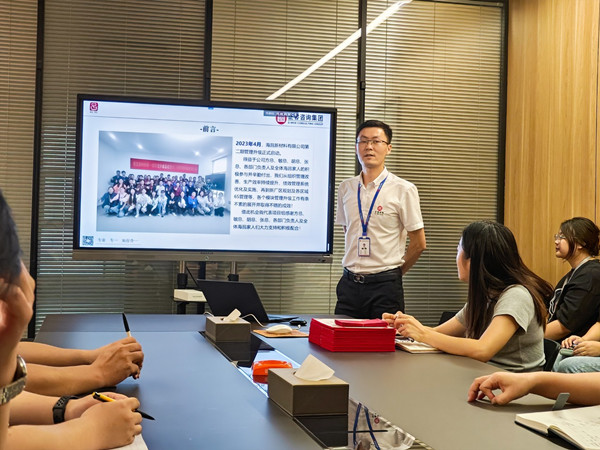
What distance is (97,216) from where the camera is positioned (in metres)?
4.18

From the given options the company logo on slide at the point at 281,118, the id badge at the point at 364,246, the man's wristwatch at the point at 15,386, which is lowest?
the man's wristwatch at the point at 15,386

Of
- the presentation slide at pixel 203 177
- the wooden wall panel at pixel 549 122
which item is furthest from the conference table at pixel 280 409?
the wooden wall panel at pixel 549 122

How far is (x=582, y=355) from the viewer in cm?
355

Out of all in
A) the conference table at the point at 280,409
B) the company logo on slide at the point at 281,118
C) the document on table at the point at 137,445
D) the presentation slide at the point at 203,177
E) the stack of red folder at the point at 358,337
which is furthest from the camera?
the company logo on slide at the point at 281,118

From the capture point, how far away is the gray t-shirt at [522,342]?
2254 millimetres

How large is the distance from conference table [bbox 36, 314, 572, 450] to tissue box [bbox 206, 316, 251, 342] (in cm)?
5

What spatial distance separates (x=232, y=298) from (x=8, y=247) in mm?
2319

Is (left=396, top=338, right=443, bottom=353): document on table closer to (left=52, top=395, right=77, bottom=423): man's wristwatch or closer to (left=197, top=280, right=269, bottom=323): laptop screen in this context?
(left=197, top=280, right=269, bottom=323): laptop screen

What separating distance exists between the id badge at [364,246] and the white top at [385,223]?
3 centimetres

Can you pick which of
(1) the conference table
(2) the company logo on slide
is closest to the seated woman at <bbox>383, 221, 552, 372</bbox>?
(1) the conference table

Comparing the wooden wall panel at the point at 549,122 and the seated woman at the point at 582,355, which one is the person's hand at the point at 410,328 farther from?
the wooden wall panel at the point at 549,122

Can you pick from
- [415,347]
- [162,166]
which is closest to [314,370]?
[415,347]

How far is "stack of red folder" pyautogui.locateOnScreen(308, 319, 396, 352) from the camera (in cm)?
217

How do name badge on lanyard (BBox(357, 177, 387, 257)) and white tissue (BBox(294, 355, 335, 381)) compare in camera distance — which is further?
name badge on lanyard (BBox(357, 177, 387, 257))
